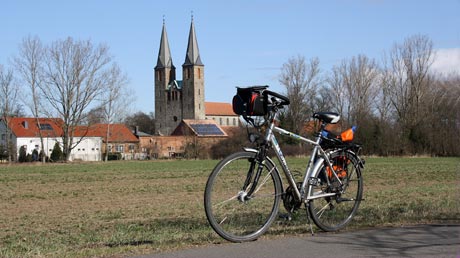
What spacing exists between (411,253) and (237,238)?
1627mm

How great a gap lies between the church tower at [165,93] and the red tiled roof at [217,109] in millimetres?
20797

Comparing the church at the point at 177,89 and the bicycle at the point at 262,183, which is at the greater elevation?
the church at the point at 177,89

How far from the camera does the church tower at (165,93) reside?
503ft

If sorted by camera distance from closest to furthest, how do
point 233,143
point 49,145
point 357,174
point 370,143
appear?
1. point 357,174
2. point 370,143
3. point 233,143
4. point 49,145

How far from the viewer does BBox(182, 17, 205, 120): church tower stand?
495ft

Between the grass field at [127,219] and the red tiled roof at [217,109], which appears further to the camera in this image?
the red tiled roof at [217,109]

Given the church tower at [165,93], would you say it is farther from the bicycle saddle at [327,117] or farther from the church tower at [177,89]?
the bicycle saddle at [327,117]

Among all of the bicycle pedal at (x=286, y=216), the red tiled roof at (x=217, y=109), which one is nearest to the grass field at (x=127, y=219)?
the bicycle pedal at (x=286, y=216)

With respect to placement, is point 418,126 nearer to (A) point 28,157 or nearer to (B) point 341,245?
(A) point 28,157

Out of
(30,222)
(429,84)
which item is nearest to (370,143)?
(429,84)

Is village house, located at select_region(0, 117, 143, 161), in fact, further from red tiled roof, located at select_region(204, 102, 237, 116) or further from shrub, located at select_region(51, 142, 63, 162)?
red tiled roof, located at select_region(204, 102, 237, 116)

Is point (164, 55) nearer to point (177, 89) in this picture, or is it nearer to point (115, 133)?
point (177, 89)

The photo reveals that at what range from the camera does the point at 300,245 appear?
5.50m

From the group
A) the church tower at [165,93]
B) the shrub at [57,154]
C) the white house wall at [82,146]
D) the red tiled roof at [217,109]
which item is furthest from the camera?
the red tiled roof at [217,109]
